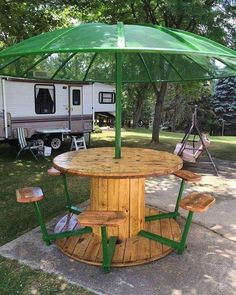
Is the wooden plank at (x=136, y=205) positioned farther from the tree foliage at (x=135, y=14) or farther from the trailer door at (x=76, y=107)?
the trailer door at (x=76, y=107)

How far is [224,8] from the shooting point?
9070 millimetres

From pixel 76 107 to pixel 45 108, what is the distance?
47.6 inches

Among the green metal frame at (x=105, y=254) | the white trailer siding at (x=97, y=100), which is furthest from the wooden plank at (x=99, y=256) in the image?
the white trailer siding at (x=97, y=100)

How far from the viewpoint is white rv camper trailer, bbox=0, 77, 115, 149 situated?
9078mm

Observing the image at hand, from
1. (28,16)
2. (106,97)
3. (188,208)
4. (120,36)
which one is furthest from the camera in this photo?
(106,97)

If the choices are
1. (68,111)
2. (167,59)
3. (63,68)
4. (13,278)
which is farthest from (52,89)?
(13,278)

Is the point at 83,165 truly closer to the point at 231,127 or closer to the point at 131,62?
the point at 131,62

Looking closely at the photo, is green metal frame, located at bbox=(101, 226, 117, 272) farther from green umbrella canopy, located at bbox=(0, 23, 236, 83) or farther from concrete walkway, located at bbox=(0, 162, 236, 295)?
green umbrella canopy, located at bbox=(0, 23, 236, 83)

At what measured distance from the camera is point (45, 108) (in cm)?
1006

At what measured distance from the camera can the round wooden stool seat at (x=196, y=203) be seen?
305 centimetres

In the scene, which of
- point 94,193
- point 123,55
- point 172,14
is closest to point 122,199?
point 94,193

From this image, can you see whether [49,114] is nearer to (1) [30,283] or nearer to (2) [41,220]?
(2) [41,220]

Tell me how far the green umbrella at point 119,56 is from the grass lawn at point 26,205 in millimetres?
1540

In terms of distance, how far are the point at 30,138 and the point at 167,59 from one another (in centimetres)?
618
